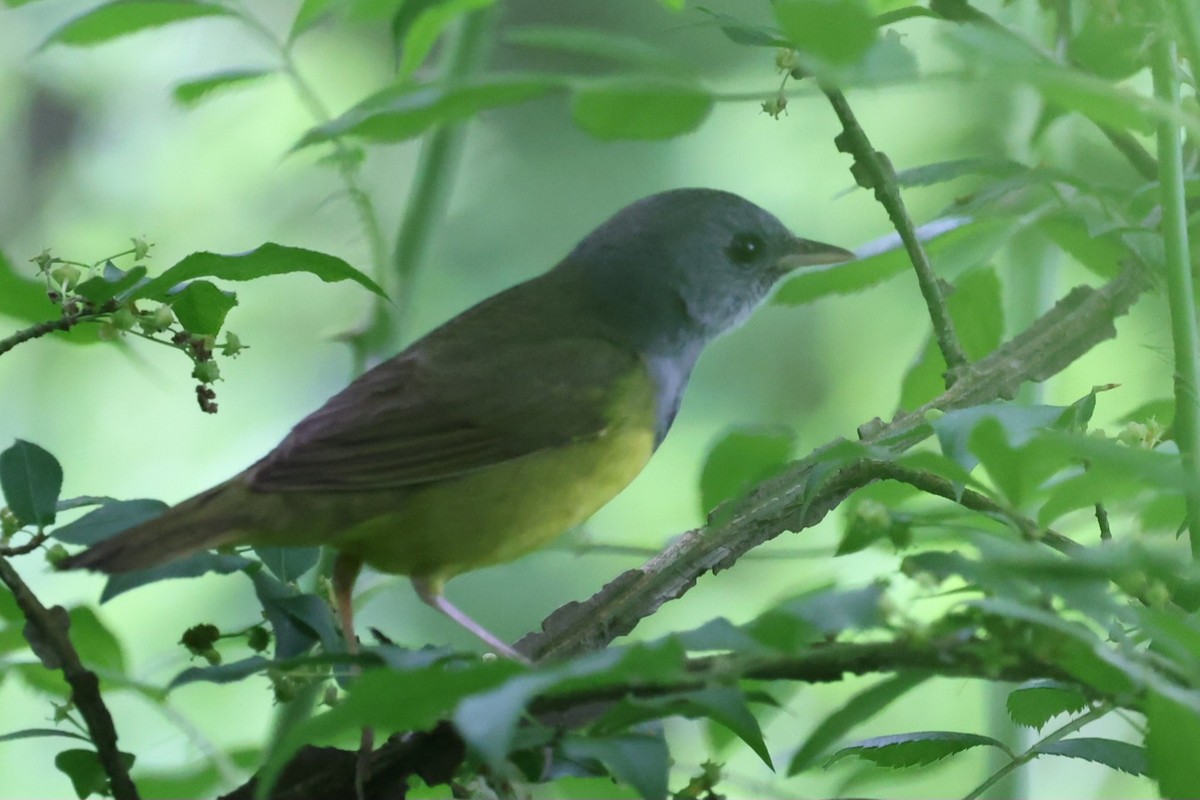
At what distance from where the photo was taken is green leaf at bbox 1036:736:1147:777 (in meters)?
1.03

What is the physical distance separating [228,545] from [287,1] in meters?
3.10

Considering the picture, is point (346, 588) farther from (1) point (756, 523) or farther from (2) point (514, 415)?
(1) point (756, 523)

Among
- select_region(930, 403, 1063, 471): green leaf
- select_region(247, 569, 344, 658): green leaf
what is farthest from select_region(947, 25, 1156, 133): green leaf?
select_region(247, 569, 344, 658): green leaf

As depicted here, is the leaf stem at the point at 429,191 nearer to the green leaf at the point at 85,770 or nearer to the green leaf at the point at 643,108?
the green leaf at the point at 85,770

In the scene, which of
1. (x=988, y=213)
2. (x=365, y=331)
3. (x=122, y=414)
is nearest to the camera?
(x=988, y=213)

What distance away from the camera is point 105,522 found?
1192 millimetres

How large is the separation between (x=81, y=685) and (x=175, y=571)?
130mm

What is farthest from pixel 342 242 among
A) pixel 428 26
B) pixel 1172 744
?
pixel 1172 744

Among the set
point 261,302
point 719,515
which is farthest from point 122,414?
point 719,515

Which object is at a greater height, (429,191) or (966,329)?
(429,191)

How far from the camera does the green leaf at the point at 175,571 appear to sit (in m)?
1.11

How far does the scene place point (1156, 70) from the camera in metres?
1.18

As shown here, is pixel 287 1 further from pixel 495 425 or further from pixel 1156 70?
pixel 1156 70

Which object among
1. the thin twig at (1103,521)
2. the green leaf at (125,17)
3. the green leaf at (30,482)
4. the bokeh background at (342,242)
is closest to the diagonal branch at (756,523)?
the thin twig at (1103,521)
